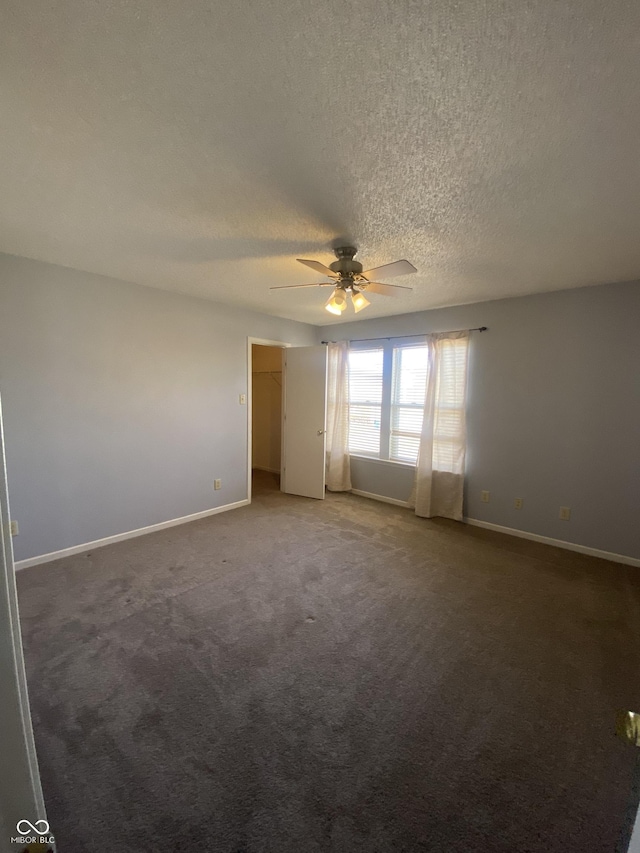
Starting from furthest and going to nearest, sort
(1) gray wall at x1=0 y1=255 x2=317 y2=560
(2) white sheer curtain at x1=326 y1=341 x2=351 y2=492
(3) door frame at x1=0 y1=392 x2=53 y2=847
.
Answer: (2) white sheer curtain at x1=326 y1=341 x2=351 y2=492 < (1) gray wall at x1=0 y1=255 x2=317 y2=560 < (3) door frame at x1=0 y1=392 x2=53 y2=847

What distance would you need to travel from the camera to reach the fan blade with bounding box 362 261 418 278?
2156 millimetres

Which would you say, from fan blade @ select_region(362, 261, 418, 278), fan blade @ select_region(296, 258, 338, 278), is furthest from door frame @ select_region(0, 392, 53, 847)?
fan blade @ select_region(362, 261, 418, 278)

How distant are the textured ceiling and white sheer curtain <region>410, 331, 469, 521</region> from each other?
5.14ft

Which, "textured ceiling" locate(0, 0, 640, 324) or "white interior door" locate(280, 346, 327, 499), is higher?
"textured ceiling" locate(0, 0, 640, 324)

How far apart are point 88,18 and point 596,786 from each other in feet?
9.81

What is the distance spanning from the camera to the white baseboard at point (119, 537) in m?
2.85

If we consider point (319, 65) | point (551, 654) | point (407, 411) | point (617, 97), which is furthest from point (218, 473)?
point (617, 97)

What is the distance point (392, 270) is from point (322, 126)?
106cm

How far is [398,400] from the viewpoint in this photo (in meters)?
4.47

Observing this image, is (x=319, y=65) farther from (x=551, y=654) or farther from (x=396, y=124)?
(x=551, y=654)

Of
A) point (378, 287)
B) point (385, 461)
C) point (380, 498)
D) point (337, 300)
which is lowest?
point (380, 498)

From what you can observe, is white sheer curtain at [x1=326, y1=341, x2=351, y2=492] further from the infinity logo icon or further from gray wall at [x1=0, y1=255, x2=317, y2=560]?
the infinity logo icon

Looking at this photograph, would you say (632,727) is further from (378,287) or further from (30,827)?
(378,287)

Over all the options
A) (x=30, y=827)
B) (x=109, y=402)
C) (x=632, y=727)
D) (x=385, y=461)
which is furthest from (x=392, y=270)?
(x=385, y=461)
